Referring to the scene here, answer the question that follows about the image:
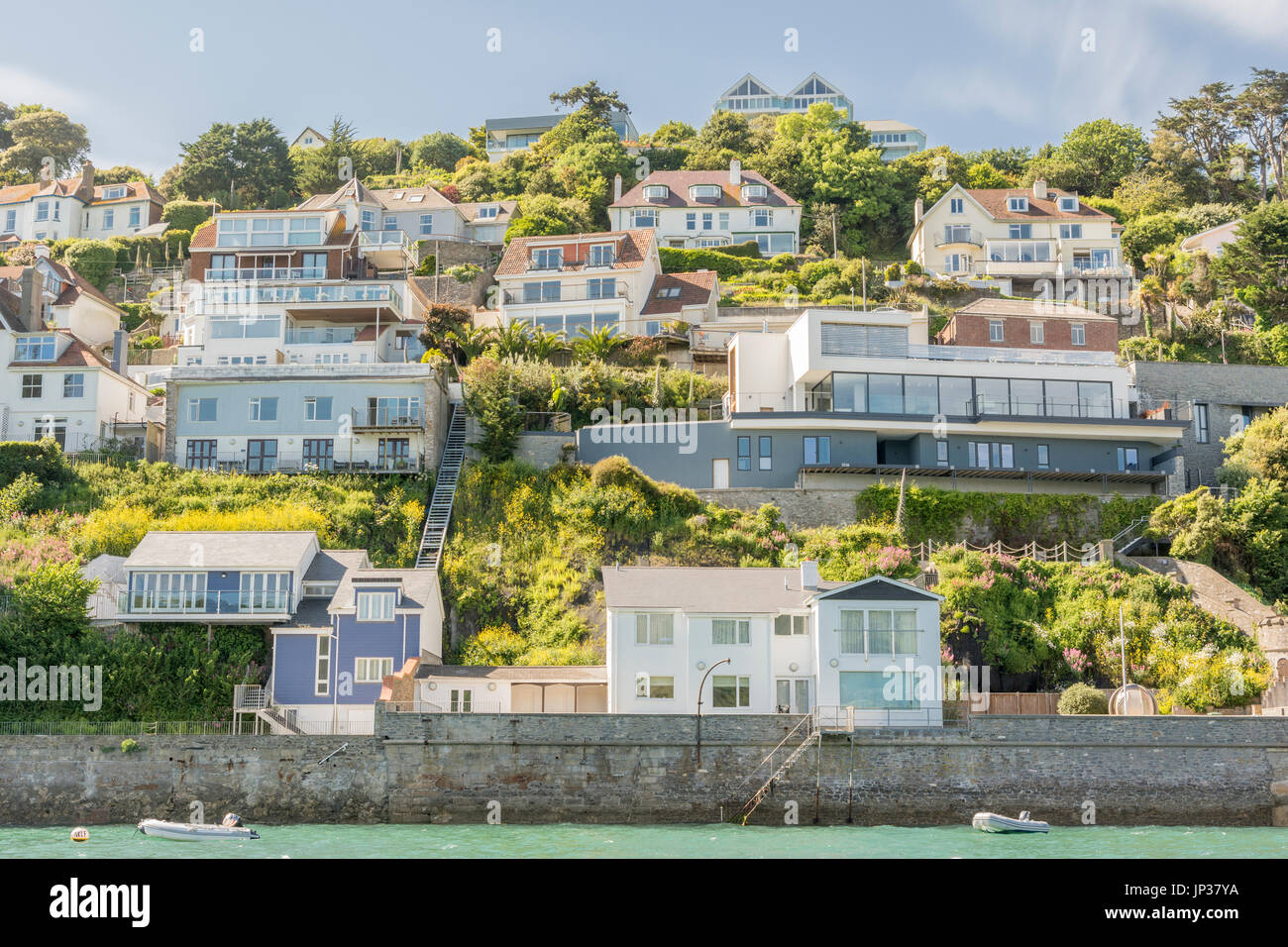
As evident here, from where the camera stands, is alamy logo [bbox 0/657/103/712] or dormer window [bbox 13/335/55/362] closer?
alamy logo [bbox 0/657/103/712]

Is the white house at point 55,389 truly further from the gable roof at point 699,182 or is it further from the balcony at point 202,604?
the gable roof at point 699,182

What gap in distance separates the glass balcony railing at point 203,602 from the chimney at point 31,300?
23.9 m

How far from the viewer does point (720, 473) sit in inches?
2127

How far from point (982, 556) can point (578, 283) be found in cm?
2860

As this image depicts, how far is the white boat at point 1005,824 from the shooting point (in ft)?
116

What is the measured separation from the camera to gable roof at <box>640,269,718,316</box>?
6819 cm

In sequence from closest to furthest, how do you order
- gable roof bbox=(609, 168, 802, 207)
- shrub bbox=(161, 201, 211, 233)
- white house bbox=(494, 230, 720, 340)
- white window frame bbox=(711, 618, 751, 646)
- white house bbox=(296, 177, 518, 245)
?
white window frame bbox=(711, 618, 751, 646), white house bbox=(494, 230, 720, 340), white house bbox=(296, 177, 518, 245), gable roof bbox=(609, 168, 802, 207), shrub bbox=(161, 201, 211, 233)

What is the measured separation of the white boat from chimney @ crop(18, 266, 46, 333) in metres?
47.4

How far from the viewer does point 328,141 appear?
344ft

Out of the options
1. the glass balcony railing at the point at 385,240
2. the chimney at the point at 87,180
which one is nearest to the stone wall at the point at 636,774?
the glass balcony railing at the point at 385,240

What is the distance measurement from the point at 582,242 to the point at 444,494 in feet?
74.6

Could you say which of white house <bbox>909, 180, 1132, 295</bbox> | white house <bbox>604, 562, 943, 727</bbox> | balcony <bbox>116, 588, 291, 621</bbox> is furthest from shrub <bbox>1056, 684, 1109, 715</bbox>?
white house <bbox>909, 180, 1132, 295</bbox>

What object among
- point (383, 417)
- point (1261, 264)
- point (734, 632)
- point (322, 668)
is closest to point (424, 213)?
point (383, 417)

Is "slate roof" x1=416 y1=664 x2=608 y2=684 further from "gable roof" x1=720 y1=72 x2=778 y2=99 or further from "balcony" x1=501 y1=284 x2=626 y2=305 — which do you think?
"gable roof" x1=720 y1=72 x2=778 y2=99
